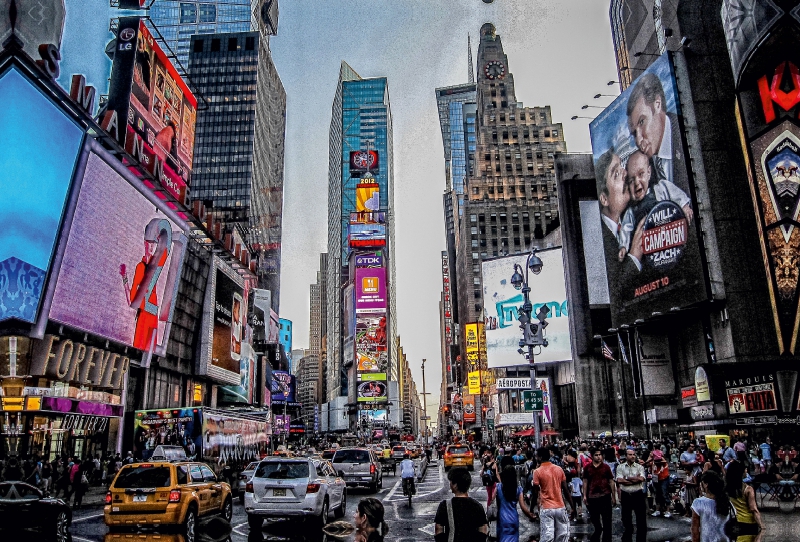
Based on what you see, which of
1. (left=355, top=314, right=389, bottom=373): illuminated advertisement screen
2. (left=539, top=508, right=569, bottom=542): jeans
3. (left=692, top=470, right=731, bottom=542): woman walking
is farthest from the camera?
(left=355, top=314, right=389, bottom=373): illuminated advertisement screen

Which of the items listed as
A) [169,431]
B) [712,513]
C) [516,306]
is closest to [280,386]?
[516,306]

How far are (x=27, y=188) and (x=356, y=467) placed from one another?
70.4 ft

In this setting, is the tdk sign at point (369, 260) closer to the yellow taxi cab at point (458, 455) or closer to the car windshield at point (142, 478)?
the yellow taxi cab at point (458, 455)

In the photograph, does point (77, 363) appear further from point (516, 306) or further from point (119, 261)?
point (516, 306)

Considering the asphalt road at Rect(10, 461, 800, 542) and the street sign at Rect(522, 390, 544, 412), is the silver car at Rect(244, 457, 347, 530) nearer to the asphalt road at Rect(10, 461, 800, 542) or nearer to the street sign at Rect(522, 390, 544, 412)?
the asphalt road at Rect(10, 461, 800, 542)

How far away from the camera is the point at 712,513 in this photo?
6582 millimetres

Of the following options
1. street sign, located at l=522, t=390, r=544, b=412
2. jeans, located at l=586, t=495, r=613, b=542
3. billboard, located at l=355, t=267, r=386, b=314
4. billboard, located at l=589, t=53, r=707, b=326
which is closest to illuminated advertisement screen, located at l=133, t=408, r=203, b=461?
street sign, located at l=522, t=390, r=544, b=412

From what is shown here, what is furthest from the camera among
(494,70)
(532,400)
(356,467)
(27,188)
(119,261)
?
(494,70)

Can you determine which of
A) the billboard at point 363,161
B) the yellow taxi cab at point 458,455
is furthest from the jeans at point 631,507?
the billboard at point 363,161

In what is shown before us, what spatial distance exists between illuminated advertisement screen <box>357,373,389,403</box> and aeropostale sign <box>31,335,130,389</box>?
401ft

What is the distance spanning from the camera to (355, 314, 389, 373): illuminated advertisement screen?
168 meters

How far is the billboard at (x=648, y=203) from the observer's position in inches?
1734

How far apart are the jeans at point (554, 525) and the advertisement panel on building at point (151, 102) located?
41.2 meters

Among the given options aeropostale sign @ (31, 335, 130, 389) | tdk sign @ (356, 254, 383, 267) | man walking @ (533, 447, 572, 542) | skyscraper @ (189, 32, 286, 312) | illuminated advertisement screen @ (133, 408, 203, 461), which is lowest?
man walking @ (533, 447, 572, 542)
